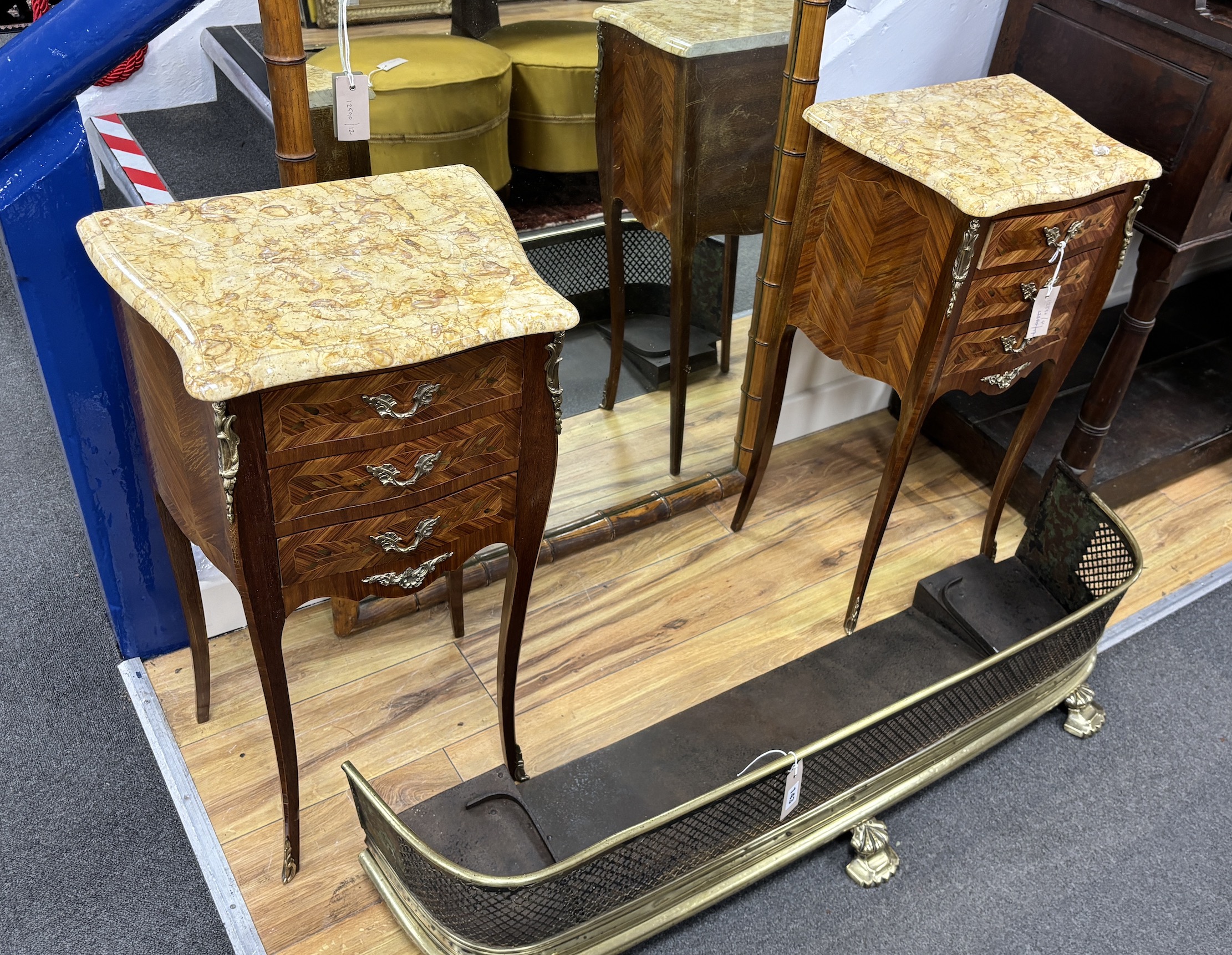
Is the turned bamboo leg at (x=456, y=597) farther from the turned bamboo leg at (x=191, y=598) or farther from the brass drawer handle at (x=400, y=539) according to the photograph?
the brass drawer handle at (x=400, y=539)

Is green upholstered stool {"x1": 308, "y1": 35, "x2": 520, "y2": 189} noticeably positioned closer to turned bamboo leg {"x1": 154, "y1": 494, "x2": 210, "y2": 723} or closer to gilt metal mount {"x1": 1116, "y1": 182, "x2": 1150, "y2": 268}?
turned bamboo leg {"x1": 154, "y1": 494, "x2": 210, "y2": 723}

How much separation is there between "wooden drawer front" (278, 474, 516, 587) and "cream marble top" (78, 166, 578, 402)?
20 cm

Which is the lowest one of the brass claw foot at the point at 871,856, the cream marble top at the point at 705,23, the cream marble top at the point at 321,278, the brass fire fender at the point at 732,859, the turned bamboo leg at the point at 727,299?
the brass claw foot at the point at 871,856

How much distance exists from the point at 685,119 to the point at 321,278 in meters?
0.75

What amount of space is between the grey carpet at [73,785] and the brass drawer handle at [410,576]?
0.53 meters

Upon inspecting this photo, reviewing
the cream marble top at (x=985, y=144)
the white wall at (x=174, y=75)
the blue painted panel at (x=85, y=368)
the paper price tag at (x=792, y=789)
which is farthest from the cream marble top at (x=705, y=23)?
the paper price tag at (x=792, y=789)

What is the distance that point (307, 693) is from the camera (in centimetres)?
157

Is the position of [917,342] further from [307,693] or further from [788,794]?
[307,693]

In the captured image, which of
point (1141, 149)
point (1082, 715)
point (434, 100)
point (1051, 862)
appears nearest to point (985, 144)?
point (1141, 149)

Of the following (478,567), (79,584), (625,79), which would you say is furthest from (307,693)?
(625,79)

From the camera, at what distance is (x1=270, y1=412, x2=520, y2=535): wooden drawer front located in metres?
1.00

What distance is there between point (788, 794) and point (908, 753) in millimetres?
230

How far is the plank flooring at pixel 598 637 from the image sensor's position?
141 centimetres

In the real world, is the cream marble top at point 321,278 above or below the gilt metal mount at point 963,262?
above
